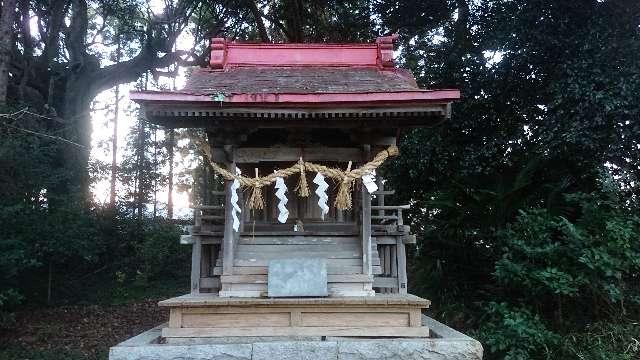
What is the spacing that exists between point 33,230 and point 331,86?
25.5 feet

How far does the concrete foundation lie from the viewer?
19.5 feet

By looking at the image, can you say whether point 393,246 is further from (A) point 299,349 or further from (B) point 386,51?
(B) point 386,51

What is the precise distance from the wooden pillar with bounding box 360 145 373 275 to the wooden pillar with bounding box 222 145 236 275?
197cm

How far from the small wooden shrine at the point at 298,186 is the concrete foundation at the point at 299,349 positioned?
0.57ft

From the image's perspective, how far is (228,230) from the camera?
24.1 ft

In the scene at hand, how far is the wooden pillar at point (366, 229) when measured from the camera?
24.1ft

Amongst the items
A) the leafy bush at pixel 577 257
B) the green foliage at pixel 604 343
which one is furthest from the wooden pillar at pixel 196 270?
the green foliage at pixel 604 343

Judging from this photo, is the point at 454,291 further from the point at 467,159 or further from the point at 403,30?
the point at 403,30

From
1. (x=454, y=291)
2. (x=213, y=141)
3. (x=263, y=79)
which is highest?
(x=263, y=79)

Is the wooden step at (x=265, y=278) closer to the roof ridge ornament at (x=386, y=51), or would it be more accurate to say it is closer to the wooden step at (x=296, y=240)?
the wooden step at (x=296, y=240)

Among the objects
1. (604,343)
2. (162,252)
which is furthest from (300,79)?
(162,252)

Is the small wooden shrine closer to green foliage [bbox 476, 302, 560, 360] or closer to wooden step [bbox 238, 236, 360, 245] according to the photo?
wooden step [bbox 238, 236, 360, 245]

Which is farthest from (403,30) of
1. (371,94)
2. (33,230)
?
(33,230)

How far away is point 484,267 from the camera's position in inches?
399
